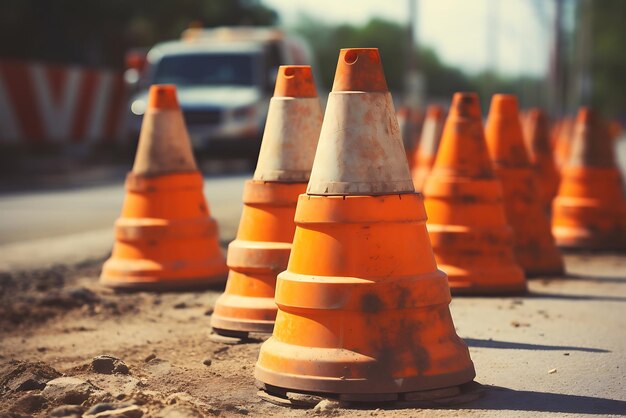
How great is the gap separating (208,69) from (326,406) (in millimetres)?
18941

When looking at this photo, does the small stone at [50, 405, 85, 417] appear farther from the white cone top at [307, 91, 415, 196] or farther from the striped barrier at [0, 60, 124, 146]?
the striped barrier at [0, 60, 124, 146]

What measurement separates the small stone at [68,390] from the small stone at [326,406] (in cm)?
82

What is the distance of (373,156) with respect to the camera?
4.76m

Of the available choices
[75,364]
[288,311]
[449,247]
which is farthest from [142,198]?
[288,311]

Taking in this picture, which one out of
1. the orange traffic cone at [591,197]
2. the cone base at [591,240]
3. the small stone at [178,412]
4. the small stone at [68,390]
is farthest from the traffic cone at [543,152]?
the small stone at [178,412]

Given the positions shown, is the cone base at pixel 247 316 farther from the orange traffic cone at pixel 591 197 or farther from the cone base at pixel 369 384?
the orange traffic cone at pixel 591 197

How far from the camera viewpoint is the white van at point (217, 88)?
22.4 metres

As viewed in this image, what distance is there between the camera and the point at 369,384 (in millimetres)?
4453

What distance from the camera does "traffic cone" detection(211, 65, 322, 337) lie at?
6.02m

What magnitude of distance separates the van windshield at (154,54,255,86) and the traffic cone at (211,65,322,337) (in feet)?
54.5

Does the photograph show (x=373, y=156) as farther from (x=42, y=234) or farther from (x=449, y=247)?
(x=42, y=234)

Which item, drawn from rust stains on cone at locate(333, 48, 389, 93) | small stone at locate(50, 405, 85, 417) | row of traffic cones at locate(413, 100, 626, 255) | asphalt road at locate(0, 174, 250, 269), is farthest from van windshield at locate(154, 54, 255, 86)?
small stone at locate(50, 405, 85, 417)

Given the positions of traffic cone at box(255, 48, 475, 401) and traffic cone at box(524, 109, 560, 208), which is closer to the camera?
traffic cone at box(255, 48, 475, 401)

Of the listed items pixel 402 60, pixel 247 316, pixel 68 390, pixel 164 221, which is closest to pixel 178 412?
pixel 68 390
